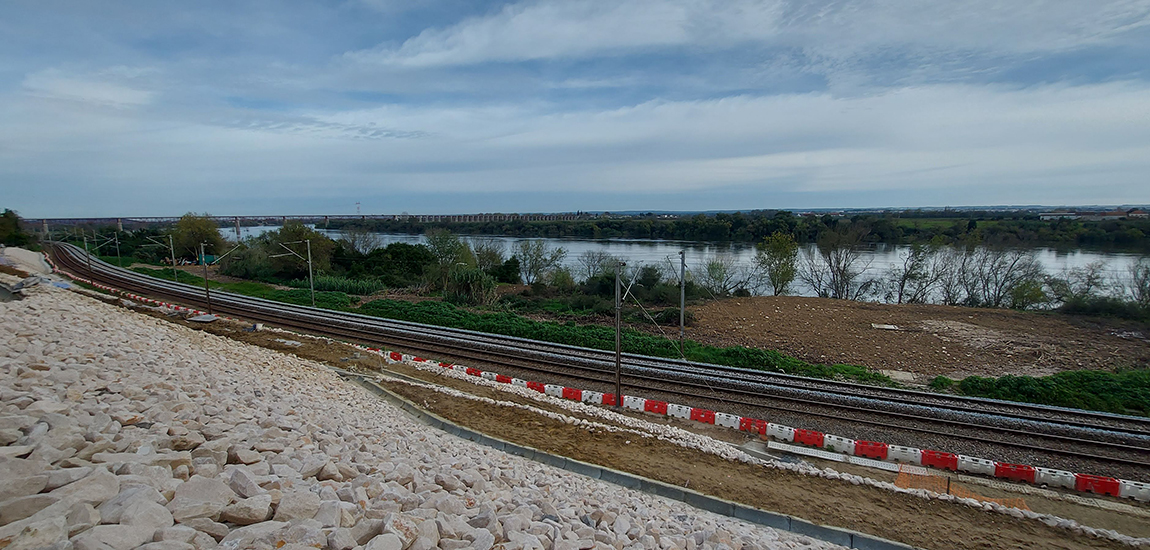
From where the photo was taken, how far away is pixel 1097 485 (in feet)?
31.9

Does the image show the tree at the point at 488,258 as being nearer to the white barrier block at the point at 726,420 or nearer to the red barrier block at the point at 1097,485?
the white barrier block at the point at 726,420

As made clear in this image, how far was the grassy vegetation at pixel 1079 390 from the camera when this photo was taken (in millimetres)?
14852

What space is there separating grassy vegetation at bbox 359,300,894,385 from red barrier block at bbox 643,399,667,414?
666cm

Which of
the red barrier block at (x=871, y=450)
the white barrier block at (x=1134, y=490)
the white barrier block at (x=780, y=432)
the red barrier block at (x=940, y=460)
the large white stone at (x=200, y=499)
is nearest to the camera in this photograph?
Result: the large white stone at (x=200, y=499)

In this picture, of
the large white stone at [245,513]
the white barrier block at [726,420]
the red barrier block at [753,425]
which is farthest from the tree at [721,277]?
the large white stone at [245,513]

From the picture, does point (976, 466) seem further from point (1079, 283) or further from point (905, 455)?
point (1079, 283)

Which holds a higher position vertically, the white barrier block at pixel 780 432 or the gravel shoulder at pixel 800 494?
the gravel shoulder at pixel 800 494

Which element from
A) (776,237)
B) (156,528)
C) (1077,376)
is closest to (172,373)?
(156,528)

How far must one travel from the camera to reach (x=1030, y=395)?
50.4ft

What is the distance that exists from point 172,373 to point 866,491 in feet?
37.3

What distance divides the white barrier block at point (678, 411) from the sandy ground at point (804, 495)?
125 cm

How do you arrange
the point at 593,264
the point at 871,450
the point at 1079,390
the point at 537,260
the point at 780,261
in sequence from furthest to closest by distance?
the point at 537,260, the point at 593,264, the point at 780,261, the point at 1079,390, the point at 871,450

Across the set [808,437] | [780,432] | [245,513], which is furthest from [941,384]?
[245,513]

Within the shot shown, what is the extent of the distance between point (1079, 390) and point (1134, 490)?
783 cm
